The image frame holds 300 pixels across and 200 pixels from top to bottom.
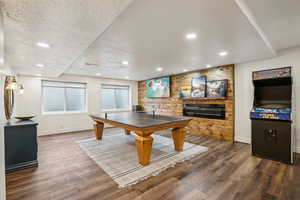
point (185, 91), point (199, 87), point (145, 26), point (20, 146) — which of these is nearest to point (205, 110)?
point (199, 87)

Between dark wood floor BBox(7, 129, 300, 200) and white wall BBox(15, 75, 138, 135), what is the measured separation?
9.53 ft

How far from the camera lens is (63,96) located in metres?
5.83

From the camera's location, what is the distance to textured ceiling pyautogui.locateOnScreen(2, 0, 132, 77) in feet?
4.40

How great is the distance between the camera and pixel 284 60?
3.37 metres

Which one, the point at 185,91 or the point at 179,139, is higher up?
the point at 185,91

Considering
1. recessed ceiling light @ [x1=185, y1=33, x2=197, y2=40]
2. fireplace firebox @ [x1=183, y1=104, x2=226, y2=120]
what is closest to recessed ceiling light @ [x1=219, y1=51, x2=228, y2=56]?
recessed ceiling light @ [x1=185, y1=33, x2=197, y2=40]

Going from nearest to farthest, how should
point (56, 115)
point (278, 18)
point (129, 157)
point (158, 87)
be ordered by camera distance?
point (278, 18)
point (129, 157)
point (56, 115)
point (158, 87)

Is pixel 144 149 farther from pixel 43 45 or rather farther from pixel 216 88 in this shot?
pixel 216 88

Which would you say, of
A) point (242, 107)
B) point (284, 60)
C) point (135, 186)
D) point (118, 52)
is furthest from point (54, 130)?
point (284, 60)

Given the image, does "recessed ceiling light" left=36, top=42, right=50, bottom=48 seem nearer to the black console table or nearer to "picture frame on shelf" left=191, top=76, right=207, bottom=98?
the black console table

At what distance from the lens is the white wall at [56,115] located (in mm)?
4988

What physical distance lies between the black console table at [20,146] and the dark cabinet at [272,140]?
4.84m

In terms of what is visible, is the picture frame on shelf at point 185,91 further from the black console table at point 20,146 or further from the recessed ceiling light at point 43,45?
the black console table at point 20,146

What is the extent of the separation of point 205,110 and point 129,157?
3296 millimetres
